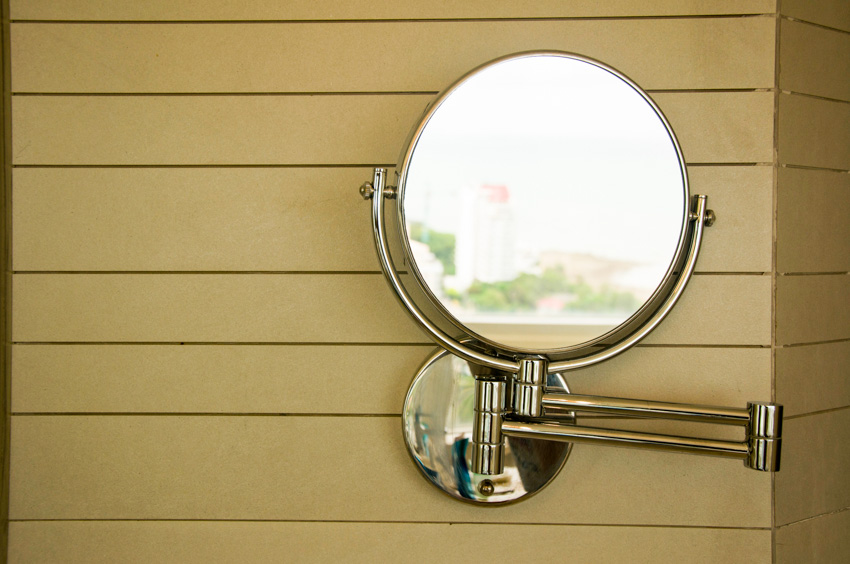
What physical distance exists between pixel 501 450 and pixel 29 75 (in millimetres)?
721

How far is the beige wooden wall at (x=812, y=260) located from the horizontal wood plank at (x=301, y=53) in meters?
0.16

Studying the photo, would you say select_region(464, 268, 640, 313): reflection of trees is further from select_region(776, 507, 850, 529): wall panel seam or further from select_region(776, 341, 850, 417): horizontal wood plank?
select_region(776, 507, 850, 529): wall panel seam

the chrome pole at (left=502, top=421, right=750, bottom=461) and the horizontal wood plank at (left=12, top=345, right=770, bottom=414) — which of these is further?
the horizontal wood plank at (left=12, top=345, right=770, bottom=414)

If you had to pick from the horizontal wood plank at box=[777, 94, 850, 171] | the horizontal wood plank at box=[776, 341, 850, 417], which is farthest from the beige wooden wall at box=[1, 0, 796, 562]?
the horizontal wood plank at box=[777, 94, 850, 171]

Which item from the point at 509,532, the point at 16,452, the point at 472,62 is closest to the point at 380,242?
the point at 472,62

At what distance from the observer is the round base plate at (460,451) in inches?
27.9

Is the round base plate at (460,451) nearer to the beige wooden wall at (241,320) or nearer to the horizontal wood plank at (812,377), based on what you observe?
the beige wooden wall at (241,320)

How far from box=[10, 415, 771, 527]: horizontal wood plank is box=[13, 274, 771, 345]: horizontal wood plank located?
10cm

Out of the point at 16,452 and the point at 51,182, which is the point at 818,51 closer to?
the point at 51,182

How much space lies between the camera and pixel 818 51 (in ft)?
2.37

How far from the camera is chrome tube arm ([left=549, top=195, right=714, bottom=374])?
2.14 ft

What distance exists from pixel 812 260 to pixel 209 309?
2.41ft

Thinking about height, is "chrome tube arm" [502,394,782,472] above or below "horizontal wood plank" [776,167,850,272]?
below

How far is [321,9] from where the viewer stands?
2.40 feet
